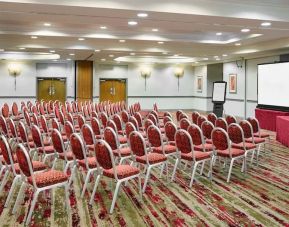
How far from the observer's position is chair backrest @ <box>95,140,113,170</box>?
4.36m

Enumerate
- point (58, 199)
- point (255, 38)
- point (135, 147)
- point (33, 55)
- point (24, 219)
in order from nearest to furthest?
point (24, 219)
point (58, 199)
point (135, 147)
point (255, 38)
point (33, 55)

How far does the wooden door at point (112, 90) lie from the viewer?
66.6 feet

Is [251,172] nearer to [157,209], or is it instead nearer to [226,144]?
[226,144]

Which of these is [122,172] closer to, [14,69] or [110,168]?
[110,168]

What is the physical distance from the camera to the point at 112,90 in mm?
20344

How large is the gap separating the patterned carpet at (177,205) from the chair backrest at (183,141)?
22.5 inches

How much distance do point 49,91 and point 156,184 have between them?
1487cm

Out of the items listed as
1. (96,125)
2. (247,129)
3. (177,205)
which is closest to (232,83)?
(247,129)

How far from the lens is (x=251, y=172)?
651 cm

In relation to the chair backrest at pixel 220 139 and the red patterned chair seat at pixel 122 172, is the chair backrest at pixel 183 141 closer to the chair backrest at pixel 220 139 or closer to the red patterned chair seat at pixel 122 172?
the chair backrest at pixel 220 139

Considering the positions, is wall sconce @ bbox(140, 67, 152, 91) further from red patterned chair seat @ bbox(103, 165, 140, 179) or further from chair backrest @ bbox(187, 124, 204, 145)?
red patterned chair seat @ bbox(103, 165, 140, 179)

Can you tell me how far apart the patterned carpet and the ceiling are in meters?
2.97

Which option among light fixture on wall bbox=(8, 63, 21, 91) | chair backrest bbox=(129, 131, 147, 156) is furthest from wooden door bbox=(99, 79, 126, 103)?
chair backrest bbox=(129, 131, 147, 156)

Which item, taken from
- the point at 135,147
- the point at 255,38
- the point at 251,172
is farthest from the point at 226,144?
the point at 255,38
